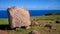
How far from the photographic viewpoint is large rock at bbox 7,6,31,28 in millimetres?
15492

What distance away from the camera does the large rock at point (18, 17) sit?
1549cm

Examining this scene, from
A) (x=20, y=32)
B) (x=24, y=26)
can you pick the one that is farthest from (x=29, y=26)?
(x=20, y=32)

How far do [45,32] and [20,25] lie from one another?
2437 millimetres

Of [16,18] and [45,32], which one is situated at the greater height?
[16,18]

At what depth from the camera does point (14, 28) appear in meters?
15.6

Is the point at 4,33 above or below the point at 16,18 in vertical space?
below

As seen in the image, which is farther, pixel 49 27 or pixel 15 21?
pixel 49 27

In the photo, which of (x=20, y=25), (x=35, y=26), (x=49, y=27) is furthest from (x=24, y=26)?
(x=49, y=27)

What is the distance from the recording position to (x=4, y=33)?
14781 millimetres

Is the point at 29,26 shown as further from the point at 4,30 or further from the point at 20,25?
the point at 4,30

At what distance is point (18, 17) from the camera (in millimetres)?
15680

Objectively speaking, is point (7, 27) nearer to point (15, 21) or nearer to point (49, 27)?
point (15, 21)

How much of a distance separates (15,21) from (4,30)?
132 cm

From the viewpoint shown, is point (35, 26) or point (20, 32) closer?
point (20, 32)
